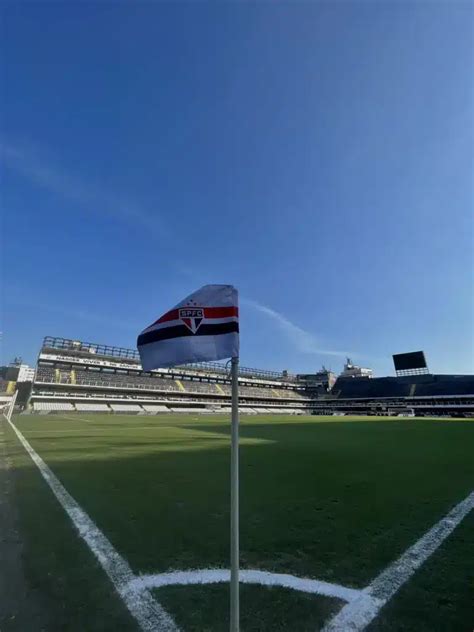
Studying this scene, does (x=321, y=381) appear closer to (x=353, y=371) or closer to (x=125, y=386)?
(x=353, y=371)

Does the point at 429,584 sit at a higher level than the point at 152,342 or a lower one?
lower

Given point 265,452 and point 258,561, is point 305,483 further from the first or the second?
point 265,452

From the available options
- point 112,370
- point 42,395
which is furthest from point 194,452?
point 112,370

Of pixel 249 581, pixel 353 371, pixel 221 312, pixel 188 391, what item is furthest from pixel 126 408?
pixel 353 371

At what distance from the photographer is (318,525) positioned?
15.4 feet

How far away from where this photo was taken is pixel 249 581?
10.6 feet

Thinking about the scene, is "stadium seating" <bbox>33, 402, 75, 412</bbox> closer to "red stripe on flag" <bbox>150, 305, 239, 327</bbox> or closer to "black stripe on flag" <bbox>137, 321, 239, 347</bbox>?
"black stripe on flag" <bbox>137, 321, 239, 347</bbox>

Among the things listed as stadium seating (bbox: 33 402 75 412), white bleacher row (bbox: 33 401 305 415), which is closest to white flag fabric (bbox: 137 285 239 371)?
white bleacher row (bbox: 33 401 305 415)

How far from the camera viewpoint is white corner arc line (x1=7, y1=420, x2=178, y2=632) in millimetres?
2670

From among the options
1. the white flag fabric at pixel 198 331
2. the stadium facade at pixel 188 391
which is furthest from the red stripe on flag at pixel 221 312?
the stadium facade at pixel 188 391

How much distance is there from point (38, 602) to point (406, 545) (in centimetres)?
412

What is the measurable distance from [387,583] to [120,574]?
273 cm

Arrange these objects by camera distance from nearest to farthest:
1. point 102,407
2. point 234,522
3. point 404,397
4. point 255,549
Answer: point 234,522
point 255,549
point 102,407
point 404,397

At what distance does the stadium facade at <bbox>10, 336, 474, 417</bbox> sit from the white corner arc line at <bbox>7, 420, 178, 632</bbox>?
Answer: 43.6m
